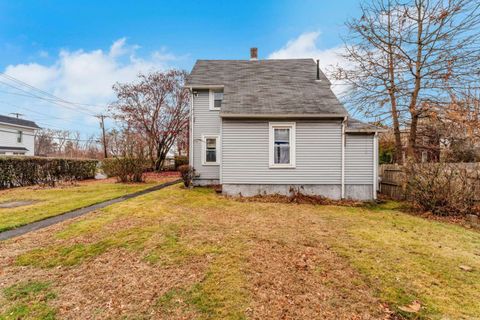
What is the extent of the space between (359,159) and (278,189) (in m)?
3.64

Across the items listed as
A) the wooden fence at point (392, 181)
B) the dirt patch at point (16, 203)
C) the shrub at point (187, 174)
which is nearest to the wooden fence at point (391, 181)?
the wooden fence at point (392, 181)

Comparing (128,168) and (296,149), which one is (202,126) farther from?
(296,149)

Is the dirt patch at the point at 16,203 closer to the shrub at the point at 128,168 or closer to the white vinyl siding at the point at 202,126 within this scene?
the shrub at the point at 128,168

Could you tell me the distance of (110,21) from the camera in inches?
653

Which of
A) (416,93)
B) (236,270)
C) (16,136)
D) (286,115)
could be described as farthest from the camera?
(16,136)

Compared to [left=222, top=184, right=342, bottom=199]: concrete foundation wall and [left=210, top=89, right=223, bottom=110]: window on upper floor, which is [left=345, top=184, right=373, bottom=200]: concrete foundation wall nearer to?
[left=222, top=184, right=342, bottom=199]: concrete foundation wall

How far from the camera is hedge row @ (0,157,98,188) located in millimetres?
12086

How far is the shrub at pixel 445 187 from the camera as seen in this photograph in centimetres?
709

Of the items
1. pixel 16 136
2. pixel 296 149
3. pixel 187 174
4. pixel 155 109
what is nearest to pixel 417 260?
pixel 296 149

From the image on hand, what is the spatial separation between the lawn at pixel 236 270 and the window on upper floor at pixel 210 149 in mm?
6681

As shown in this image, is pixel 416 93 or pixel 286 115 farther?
pixel 416 93

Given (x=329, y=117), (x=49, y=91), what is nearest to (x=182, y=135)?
(x=329, y=117)

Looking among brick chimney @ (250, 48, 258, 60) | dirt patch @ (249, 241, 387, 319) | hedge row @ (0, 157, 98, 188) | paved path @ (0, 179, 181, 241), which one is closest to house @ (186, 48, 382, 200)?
paved path @ (0, 179, 181, 241)

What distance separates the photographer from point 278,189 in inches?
389
